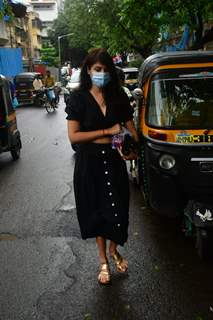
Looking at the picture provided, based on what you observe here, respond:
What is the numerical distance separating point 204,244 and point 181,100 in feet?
5.04

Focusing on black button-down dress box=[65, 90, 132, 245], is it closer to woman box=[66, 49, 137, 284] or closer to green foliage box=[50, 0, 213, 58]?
woman box=[66, 49, 137, 284]

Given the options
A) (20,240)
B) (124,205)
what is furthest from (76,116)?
(20,240)

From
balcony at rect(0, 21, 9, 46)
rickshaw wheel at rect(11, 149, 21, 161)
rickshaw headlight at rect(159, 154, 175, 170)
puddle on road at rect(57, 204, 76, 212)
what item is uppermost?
rickshaw headlight at rect(159, 154, 175, 170)

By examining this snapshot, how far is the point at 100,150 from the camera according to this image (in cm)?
418

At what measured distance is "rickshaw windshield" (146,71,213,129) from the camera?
5164 mm

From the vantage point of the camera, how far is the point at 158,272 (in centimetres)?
460

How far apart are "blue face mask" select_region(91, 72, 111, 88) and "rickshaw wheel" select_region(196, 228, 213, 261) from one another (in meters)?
1.70

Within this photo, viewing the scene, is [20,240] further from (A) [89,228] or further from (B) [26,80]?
(B) [26,80]

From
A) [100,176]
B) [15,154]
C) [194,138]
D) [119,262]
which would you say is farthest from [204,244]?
[15,154]

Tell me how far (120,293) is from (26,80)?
85.1 ft

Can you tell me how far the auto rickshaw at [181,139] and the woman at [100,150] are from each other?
0.69 m

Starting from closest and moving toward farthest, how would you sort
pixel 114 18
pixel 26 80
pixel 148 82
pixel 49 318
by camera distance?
pixel 49 318 < pixel 148 82 < pixel 114 18 < pixel 26 80

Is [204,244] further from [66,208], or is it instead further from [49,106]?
[49,106]

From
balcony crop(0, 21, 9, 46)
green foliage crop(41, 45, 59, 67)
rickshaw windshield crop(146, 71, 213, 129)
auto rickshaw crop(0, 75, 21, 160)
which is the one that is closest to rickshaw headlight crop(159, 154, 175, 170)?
rickshaw windshield crop(146, 71, 213, 129)
